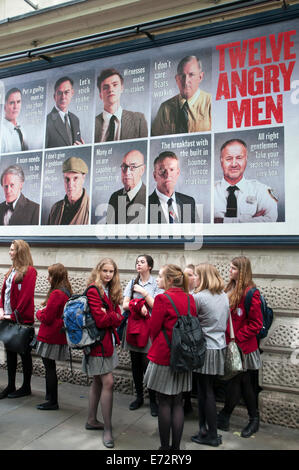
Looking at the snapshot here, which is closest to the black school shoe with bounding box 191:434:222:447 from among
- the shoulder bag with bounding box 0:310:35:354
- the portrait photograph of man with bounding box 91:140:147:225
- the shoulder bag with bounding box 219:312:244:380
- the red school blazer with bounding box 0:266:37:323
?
the shoulder bag with bounding box 219:312:244:380

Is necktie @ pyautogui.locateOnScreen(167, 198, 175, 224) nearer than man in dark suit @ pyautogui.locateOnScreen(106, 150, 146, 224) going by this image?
Yes

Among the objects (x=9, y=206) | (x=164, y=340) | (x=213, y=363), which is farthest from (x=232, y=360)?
(x=9, y=206)

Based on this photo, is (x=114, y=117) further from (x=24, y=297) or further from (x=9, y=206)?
(x=24, y=297)

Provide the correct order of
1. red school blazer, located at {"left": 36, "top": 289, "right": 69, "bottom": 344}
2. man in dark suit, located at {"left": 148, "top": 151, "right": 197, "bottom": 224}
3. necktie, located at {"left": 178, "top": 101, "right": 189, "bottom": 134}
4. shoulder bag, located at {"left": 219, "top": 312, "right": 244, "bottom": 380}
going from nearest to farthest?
shoulder bag, located at {"left": 219, "top": 312, "right": 244, "bottom": 380} → red school blazer, located at {"left": 36, "top": 289, "right": 69, "bottom": 344} → man in dark suit, located at {"left": 148, "top": 151, "right": 197, "bottom": 224} → necktie, located at {"left": 178, "top": 101, "right": 189, "bottom": 134}

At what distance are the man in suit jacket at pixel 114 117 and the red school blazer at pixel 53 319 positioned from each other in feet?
8.90

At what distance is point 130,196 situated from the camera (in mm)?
6051

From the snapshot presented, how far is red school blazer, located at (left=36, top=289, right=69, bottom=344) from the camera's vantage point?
187 inches

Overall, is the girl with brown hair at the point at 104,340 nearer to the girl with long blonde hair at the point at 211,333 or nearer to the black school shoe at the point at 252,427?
the girl with long blonde hair at the point at 211,333

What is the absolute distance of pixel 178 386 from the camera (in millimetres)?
3588

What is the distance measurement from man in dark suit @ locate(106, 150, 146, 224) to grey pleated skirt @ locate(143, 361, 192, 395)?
8.83ft

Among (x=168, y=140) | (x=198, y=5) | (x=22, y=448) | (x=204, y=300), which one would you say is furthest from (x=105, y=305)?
(x=198, y=5)

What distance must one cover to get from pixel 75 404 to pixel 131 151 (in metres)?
3.60

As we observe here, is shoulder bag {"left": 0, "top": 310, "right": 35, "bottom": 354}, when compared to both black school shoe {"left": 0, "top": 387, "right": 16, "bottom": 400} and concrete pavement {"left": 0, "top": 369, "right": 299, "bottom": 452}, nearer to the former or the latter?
black school shoe {"left": 0, "top": 387, "right": 16, "bottom": 400}

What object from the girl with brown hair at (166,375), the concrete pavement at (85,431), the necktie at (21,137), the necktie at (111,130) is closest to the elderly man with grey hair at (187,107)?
the necktie at (111,130)
